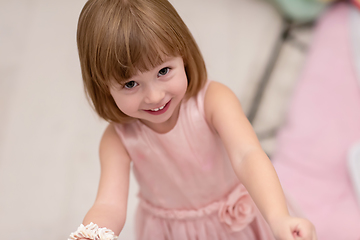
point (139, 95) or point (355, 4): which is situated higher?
point (355, 4)

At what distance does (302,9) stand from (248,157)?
4.04 ft

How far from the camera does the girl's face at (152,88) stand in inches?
28.0

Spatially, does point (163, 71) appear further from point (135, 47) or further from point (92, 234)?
point (92, 234)

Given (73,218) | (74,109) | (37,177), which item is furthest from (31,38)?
(73,218)

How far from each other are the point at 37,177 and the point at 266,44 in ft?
3.21

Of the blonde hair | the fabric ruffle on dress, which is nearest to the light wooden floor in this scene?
→ the fabric ruffle on dress

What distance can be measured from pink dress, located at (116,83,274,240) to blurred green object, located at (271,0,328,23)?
1064 millimetres

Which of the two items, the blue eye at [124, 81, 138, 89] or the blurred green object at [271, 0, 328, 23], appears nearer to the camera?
the blue eye at [124, 81, 138, 89]

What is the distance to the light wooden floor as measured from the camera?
4.61ft

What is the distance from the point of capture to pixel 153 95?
712mm

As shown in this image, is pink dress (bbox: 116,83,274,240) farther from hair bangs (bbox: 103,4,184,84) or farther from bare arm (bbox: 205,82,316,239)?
hair bangs (bbox: 103,4,184,84)

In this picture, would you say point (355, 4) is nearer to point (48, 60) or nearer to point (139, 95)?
point (48, 60)

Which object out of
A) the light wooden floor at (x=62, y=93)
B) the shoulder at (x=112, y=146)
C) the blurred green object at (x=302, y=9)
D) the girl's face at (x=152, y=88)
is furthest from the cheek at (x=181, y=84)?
the blurred green object at (x=302, y=9)

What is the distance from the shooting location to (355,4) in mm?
1785
